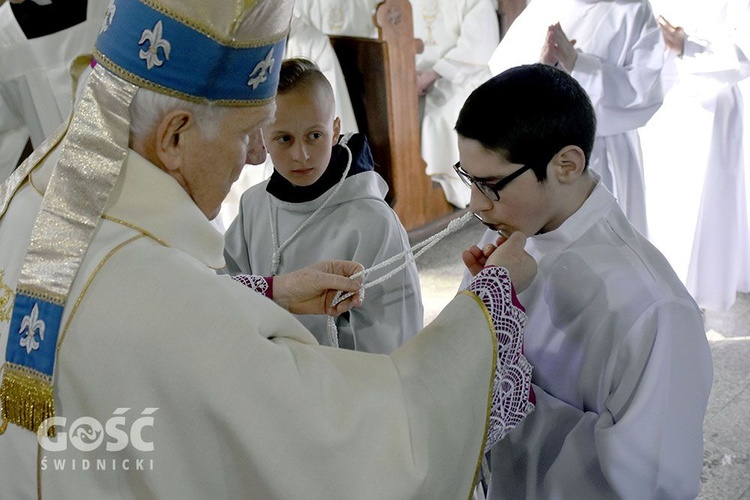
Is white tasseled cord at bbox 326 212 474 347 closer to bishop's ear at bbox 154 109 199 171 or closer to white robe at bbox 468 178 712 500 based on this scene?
white robe at bbox 468 178 712 500

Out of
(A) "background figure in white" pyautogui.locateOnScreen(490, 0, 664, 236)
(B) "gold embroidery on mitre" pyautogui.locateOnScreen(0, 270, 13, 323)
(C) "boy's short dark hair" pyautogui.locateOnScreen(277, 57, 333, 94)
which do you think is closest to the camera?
(B) "gold embroidery on mitre" pyautogui.locateOnScreen(0, 270, 13, 323)

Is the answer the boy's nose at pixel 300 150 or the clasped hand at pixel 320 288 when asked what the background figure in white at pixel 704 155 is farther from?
the clasped hand at pixel 320 288

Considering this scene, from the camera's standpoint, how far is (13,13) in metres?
3.34

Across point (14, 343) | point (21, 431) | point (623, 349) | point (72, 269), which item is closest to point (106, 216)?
point (72, 269)

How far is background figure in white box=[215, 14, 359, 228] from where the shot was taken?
5090mm

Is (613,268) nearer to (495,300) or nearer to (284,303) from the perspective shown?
(495,300)

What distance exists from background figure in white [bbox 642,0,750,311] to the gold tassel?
3.74 meters

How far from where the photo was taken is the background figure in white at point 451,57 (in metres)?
5.79

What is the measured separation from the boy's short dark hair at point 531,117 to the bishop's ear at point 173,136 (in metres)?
0.68

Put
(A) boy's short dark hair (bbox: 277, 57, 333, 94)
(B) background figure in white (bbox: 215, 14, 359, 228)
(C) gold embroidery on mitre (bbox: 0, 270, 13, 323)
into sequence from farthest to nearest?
(B) background figure in white (bbox: 215, 14, 359, 228) → (A) boy's short dark hair (bbox: 277, 57, 333, 94) → (C) gold embroidery on mitre (bbox: 0, 270, 13, 323)

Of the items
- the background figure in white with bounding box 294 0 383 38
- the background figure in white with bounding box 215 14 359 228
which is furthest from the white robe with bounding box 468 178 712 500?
the background figure in white with bounding box 294 0 383 38

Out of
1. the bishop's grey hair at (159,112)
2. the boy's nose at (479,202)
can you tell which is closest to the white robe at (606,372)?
the boy's nose at (479,202)

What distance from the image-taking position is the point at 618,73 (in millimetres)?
4027

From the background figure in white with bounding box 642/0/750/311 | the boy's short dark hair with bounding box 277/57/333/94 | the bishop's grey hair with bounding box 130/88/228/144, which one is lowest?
the background figure in white with bounding box 642/0/750/311
